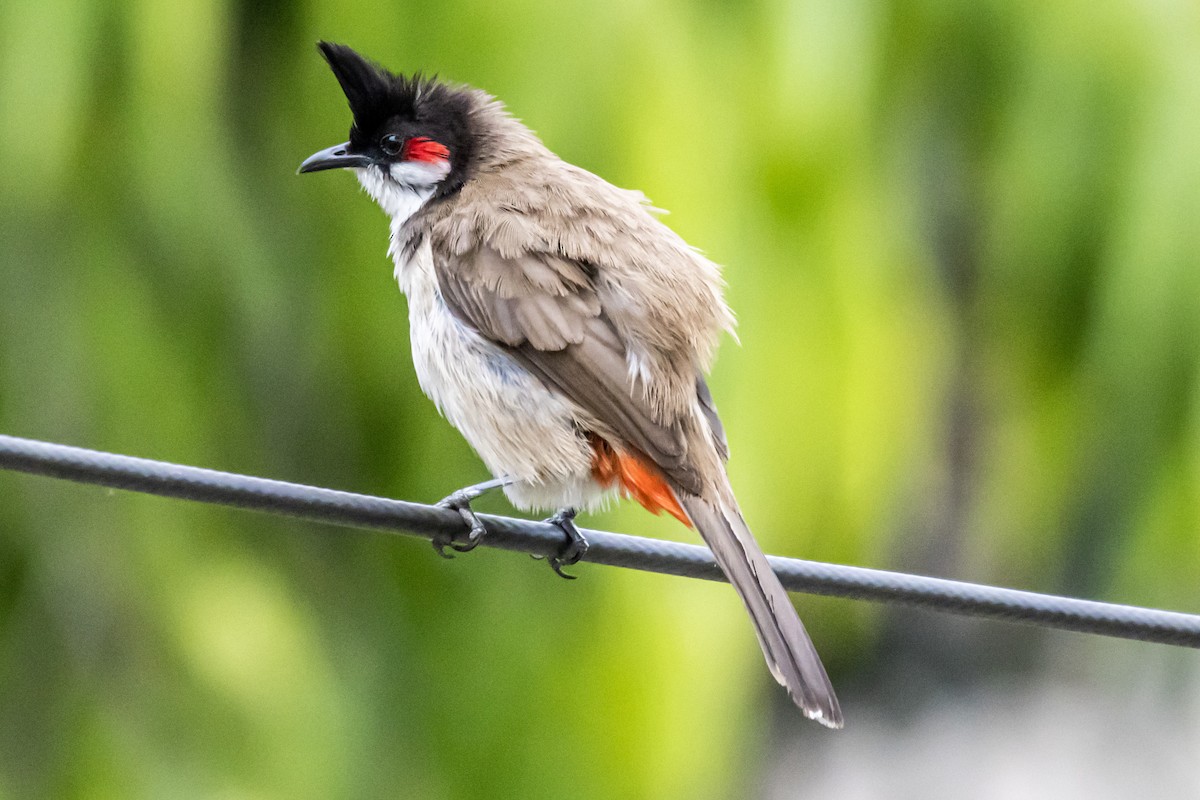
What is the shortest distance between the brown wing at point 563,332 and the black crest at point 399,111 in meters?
0.55

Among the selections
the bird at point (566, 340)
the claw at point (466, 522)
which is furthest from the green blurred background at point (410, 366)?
the claw at point (466, 522)

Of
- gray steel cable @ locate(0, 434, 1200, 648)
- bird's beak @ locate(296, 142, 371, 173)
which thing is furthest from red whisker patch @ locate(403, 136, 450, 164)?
gray steel cable @ locate(0, 434, 1200, 648)

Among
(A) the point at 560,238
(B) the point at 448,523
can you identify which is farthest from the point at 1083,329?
(B) the point at 448,523

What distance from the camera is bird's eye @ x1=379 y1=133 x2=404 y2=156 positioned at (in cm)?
401

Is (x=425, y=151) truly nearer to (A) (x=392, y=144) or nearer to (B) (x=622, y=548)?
(A) (x=392, y=144)

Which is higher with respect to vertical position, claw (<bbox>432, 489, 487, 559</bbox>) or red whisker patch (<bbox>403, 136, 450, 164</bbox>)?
red whisker patch (<bbox>403, 136, 450, 164</bbox>)

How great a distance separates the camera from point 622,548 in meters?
2.76

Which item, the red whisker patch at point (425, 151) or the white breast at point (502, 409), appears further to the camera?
the red whisker patch at point (425, 151)

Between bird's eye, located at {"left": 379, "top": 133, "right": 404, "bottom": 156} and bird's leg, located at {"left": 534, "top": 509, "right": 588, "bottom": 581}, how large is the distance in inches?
43.3

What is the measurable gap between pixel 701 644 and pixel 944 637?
248 cm

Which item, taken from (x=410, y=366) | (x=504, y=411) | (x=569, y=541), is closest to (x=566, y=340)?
(x=504, y=411)

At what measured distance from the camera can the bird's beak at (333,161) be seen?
13.2ft

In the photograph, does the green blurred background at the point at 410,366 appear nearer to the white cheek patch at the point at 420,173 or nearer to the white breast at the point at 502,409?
the white cheek patch at the point at 420,173

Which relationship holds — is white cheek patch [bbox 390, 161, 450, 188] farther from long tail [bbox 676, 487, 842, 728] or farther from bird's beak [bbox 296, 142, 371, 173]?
long tail [bbox 676, 487, 842, 728]
